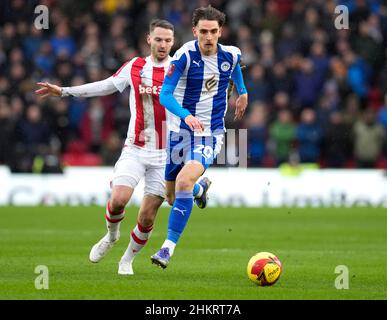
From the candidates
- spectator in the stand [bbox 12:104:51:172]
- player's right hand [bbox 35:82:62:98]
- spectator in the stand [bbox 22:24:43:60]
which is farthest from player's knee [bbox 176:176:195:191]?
spectator in the stand [bbox 22:24:43:60]

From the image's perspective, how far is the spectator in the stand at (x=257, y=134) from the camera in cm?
2161

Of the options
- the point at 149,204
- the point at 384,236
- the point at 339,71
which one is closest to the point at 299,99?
the point at 339,71

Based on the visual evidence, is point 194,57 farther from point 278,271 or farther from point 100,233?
point 100,233

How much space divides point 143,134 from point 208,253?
270 cm

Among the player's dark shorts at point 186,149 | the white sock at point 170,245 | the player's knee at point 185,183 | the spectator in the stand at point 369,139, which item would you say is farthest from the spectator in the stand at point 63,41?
the white sock at point 170,245

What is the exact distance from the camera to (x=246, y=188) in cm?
2128

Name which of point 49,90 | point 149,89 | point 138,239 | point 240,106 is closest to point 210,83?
point 240,106

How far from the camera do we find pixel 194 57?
10234 millimetres

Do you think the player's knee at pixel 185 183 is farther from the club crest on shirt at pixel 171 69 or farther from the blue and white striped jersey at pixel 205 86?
the club crest on shirt at pixel 171 69

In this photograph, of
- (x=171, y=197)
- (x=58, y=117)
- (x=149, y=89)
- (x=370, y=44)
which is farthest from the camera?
(x=370, y=44)

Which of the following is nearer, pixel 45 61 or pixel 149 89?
pixel 149 89

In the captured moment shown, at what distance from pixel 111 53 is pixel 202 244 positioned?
32.1 feet

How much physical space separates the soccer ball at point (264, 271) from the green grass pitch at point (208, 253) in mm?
88

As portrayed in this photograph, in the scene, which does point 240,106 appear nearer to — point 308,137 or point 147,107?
point 147,107
